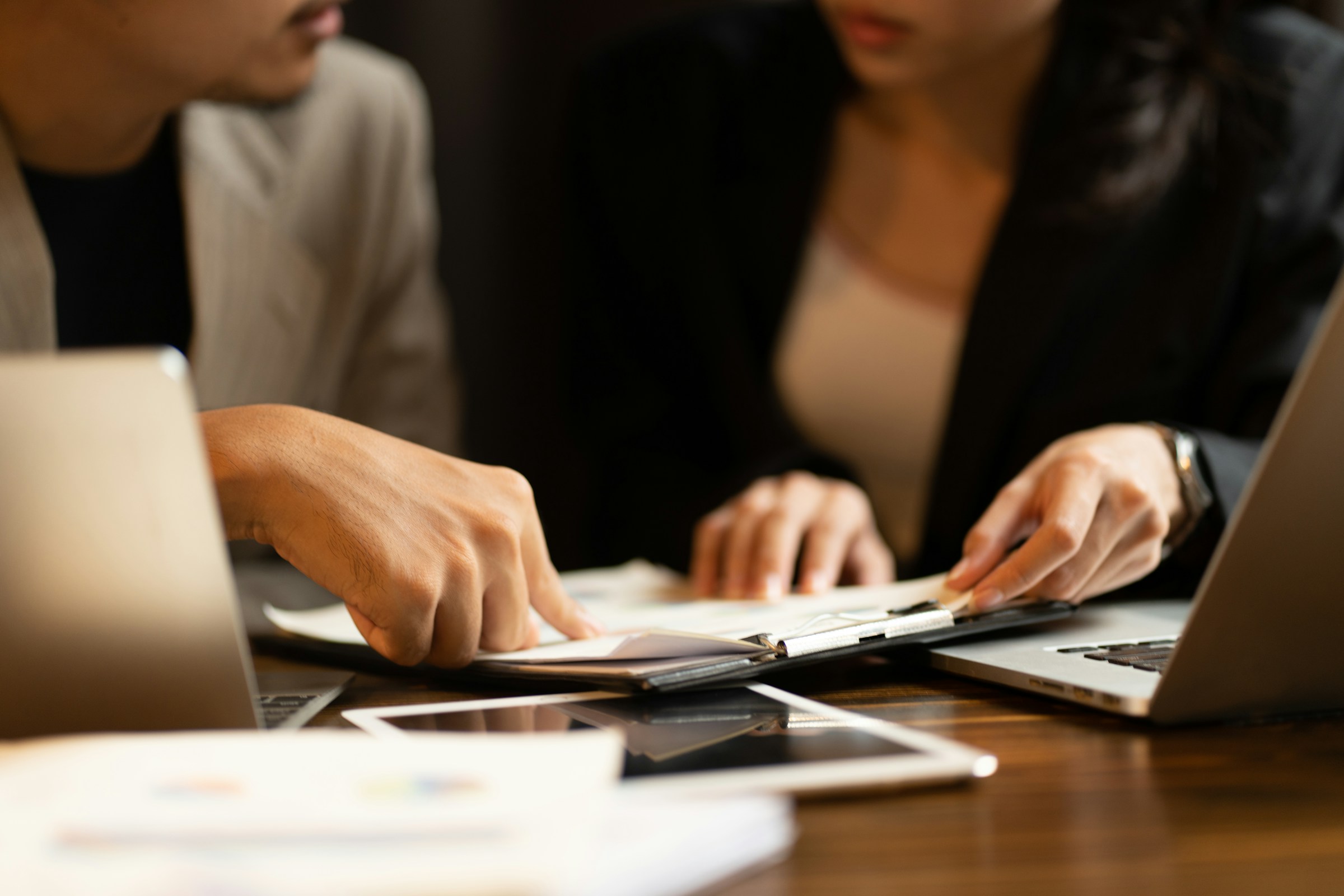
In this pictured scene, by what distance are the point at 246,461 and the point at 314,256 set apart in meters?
0.65

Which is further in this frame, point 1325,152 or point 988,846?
point 1325,152

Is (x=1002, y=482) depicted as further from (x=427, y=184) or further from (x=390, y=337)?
(x=427, y=184)

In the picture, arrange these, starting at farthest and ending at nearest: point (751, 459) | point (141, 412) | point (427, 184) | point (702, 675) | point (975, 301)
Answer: point (427, 184) → point (751, 459) → point (975, 301) → point (702, 675) → point (141, 412)

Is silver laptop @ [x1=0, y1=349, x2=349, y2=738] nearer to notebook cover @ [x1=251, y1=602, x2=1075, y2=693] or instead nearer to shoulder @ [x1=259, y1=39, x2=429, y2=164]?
notebook cover @ [x1=251, y1=602, x2=1075, y2=693]

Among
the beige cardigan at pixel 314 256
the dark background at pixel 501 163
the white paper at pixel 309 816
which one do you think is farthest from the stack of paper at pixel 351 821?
the dark background at pixel 501 163

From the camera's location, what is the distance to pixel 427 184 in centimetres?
132

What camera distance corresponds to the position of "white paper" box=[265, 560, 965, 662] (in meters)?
0.47

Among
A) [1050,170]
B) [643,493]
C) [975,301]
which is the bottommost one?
[643,493]

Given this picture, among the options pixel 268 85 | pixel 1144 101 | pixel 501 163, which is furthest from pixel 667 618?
pixel 501 163

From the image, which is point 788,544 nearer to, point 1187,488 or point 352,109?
point 1187,488

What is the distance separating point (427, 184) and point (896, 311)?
608 millimetres

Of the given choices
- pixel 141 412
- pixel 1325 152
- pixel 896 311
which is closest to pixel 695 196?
pixel 896 311

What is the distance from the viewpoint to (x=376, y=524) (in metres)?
0.47

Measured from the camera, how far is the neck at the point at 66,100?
2.55ft
